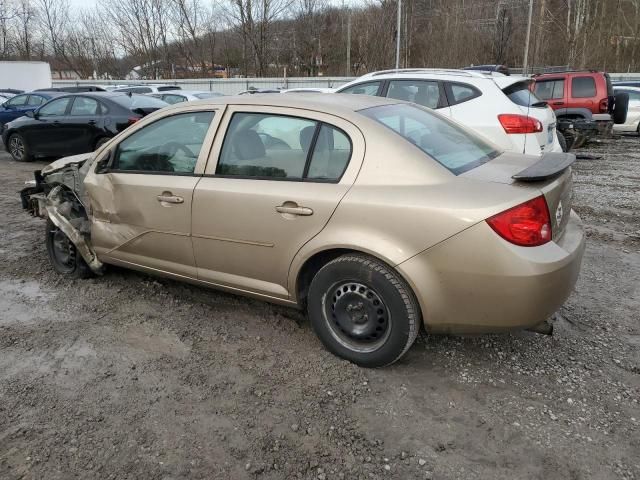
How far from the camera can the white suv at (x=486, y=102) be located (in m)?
6.80

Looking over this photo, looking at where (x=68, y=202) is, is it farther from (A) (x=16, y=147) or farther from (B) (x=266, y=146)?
(A) (x=16, y=147)

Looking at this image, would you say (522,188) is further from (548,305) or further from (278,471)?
(278,471)

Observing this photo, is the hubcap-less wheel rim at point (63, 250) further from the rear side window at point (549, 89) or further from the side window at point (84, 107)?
the rear side window at point (549, 89)

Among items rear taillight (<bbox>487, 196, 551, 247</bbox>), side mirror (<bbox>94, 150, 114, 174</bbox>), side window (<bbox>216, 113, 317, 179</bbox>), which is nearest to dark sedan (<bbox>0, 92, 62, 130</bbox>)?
side mirror (<bbox>94, 150, 114, 174</bbox>)

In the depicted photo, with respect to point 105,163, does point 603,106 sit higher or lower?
higher

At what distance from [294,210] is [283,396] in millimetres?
1061

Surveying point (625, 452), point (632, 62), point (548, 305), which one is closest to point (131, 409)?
point (548, 305)

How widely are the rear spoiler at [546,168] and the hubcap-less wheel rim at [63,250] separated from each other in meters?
3.68

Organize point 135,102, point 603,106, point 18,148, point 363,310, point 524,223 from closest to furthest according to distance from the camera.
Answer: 1. point 524,223
2. point 363,310
3. point 135,102
4. point 18,148
5. point 603,106

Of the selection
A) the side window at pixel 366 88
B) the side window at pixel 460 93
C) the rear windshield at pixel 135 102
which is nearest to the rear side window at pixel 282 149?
the side window at pixel 460 93

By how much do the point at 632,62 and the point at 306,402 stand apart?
121 ft

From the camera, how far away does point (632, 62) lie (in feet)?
105

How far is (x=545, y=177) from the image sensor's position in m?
2.77

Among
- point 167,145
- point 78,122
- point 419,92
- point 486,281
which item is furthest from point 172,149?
point 78,122
